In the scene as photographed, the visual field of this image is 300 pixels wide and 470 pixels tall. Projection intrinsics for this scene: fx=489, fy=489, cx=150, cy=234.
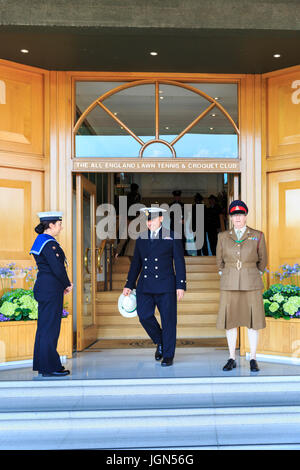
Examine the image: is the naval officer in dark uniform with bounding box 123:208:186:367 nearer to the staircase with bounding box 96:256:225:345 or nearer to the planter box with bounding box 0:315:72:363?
the planter box with bounding box 0:315:72:363

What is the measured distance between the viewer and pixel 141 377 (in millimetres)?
4297

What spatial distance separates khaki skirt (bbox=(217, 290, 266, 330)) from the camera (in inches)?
181

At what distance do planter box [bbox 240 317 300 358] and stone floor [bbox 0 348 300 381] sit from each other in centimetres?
19

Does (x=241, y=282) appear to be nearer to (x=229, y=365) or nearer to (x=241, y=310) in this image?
(x=241, y=310)

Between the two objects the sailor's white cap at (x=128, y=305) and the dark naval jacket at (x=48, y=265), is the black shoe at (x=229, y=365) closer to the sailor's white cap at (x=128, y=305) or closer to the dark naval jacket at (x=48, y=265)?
the sailor's white cap at (x=128, y=305)

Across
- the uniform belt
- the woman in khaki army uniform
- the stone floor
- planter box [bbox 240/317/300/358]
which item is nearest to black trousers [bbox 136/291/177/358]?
the stone floor

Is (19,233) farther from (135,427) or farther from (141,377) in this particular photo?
(135,427)

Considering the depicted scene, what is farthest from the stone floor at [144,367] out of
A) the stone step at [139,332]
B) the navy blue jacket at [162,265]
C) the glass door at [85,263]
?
the stone step at [139,332]

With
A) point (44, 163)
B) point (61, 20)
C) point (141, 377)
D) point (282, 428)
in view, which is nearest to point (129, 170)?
point (44, 163)

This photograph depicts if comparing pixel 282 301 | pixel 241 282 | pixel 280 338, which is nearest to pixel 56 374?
pixel 241 282

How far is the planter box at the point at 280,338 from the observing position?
5.06 m
